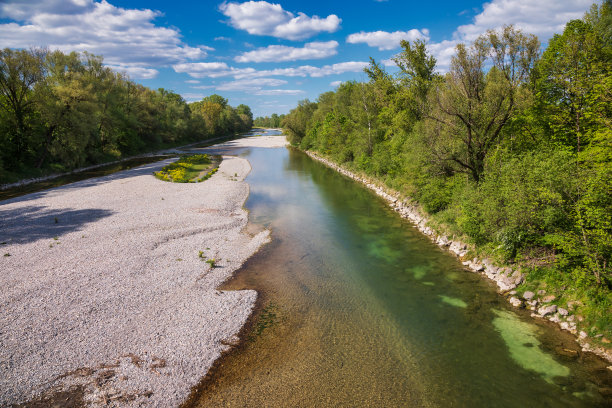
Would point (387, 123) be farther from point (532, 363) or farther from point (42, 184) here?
point (42, 184)

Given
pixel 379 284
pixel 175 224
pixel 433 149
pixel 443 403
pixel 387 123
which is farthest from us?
pixel 387 123

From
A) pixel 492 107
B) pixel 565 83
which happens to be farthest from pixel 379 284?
pixel 565 83

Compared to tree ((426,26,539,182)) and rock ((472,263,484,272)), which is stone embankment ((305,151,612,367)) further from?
tree ((426,26,539,182))

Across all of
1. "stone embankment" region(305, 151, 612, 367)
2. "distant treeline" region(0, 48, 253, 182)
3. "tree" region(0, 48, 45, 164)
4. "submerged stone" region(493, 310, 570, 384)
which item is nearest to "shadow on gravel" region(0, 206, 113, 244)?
"distant treeline" region(0, 48, 253, 182)

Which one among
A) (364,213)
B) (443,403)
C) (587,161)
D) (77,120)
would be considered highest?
(77,120)

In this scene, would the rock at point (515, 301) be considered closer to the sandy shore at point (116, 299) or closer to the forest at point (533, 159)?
the forest at point (533, 159)

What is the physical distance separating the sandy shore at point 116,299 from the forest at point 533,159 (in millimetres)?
14614

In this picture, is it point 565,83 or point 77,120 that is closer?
point 565,83

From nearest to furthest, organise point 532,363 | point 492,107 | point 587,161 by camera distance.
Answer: point 532,363, point 587,161, point 492,107

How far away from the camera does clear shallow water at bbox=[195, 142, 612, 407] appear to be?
412 inches

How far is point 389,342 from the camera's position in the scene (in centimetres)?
1305

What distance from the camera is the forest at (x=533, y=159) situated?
43.5 ft

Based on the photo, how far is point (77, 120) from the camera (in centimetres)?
4641

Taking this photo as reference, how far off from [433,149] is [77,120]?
51.4m
